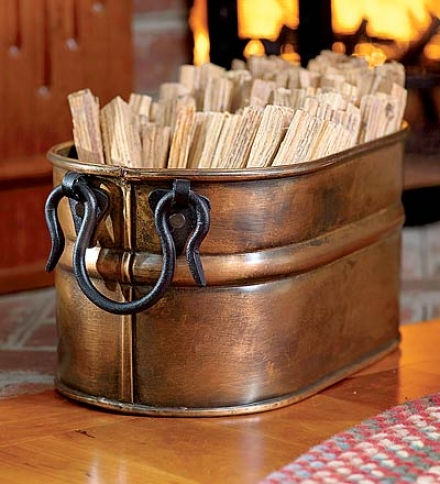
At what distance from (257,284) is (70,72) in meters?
0.75

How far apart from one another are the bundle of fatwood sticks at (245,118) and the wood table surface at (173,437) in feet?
0.95

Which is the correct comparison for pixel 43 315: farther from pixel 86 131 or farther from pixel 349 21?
pixel 349 21

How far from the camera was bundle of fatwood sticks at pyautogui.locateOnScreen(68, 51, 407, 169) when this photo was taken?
130 centimetres

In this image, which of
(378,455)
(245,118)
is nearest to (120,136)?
(245,118)

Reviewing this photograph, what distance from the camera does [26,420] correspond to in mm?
1271

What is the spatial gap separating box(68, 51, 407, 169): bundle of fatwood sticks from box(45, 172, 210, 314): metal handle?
13 cm

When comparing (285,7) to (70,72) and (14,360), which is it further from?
(14,360)

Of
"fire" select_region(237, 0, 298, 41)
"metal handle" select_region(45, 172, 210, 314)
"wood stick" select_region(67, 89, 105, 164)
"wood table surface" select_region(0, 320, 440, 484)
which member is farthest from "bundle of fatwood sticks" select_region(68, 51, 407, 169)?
"fire" select_region(237, 0, 298, 41)

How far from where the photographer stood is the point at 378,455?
111cm

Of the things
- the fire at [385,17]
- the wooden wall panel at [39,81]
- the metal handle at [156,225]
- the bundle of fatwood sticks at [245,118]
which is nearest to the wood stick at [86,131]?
the bundle of fatwood sticks at [245,118]

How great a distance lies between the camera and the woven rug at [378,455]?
1.06 metres

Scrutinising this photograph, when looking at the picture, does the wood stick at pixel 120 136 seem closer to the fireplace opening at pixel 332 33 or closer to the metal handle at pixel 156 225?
the metal handle at pixel 156 225

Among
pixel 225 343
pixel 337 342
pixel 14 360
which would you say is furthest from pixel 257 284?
pixel 14 360

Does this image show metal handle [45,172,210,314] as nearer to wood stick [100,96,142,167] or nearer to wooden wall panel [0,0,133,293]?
wood stick [100,96,142,167]
